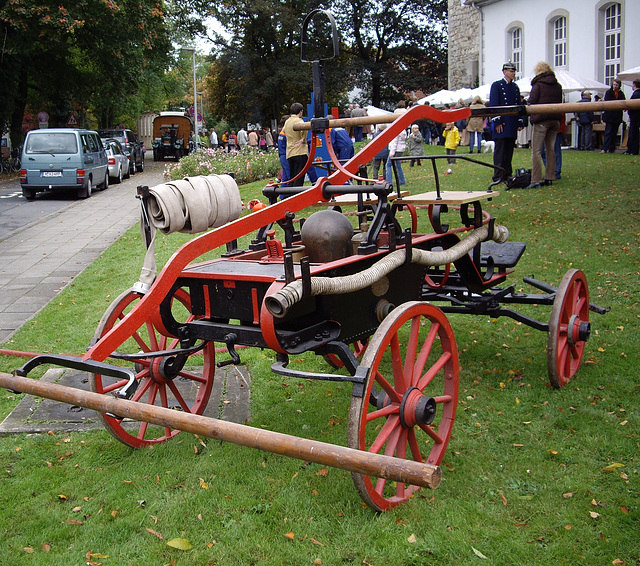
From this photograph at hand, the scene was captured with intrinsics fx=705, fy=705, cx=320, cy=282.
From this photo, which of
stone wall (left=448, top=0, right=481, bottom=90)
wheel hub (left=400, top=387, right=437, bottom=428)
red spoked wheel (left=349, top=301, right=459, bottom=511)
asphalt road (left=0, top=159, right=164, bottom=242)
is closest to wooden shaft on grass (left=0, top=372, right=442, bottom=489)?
red spoked wheel (left=349, top=301, right=459, bottom=511)

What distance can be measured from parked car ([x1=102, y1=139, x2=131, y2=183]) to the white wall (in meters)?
15.3

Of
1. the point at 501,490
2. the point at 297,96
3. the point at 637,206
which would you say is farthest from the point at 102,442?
the point at 297,96

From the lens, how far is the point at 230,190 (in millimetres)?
4379

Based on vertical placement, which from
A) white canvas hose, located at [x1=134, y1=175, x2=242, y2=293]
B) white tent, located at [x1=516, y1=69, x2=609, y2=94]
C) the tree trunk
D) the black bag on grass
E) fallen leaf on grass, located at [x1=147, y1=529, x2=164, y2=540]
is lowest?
fallen leaf on grass, located at [x1=147, y1=529, x2=164, y2=540]

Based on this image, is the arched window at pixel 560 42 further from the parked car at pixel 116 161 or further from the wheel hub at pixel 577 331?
the wheel hub at pixel 577 331

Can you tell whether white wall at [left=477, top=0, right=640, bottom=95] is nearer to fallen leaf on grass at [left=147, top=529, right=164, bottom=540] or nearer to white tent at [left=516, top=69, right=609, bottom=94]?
white tent at [left=516, top=69, right=609, bottom=94]

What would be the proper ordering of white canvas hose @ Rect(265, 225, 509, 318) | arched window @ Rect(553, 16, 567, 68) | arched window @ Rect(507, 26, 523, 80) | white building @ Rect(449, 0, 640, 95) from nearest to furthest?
1. white canvas hose @ Rect(265, 225, 509, 318)
2. white building @ Rect(449, 0, 640, 95)
3. arched window @ Rect(553, 16, 567, 68)
4. arched window @ Rect(507, 26, 523, 80)

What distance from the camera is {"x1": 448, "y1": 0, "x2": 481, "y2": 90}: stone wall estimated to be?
33.9m

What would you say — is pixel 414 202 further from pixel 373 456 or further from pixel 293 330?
pixel 373 456

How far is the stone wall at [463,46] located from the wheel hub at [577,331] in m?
30.5

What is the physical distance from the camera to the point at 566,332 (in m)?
5.23

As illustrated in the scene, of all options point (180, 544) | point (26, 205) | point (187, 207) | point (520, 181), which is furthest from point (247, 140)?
point (180, 544)

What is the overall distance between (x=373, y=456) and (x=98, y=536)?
1889 mm

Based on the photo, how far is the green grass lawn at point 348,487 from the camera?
3477mm
